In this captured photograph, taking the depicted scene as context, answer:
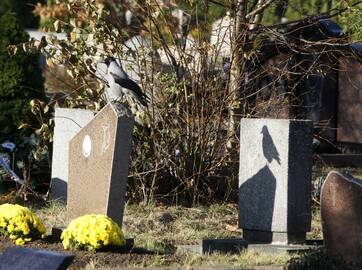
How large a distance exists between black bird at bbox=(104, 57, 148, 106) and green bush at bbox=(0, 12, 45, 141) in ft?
8.50

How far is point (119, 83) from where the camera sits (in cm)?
1095

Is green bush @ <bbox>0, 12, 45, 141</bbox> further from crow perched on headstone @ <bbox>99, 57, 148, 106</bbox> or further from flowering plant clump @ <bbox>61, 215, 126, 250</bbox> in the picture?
flowering plant clump @ <bbox>61, 215, 126, 250</bbox>

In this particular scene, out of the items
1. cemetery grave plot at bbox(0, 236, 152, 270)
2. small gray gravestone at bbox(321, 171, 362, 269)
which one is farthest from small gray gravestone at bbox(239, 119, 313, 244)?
cemetery grave plot at bbox(0, 236, 152, 270)

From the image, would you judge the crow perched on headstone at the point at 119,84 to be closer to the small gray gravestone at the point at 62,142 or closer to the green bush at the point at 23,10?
the small gray gravestone at the point at 62,142

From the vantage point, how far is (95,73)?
12.3 meters

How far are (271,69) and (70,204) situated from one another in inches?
140

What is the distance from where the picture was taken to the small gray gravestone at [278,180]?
9.13m

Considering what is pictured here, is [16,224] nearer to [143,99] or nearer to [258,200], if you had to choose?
[258,200]

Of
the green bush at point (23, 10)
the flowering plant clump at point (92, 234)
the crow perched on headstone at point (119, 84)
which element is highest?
the green bush at point (23, 10)

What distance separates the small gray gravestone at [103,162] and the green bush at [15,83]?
4.21 m

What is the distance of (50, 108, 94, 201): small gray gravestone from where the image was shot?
464 inches

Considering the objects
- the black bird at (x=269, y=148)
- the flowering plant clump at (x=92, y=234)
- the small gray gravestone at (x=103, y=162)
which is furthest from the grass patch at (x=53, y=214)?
the black bird at (x=269, y=148)

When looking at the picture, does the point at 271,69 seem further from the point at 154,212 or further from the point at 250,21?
the point at 154,212

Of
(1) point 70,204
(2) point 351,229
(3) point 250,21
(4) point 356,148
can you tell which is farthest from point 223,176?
(4) point 356,148
